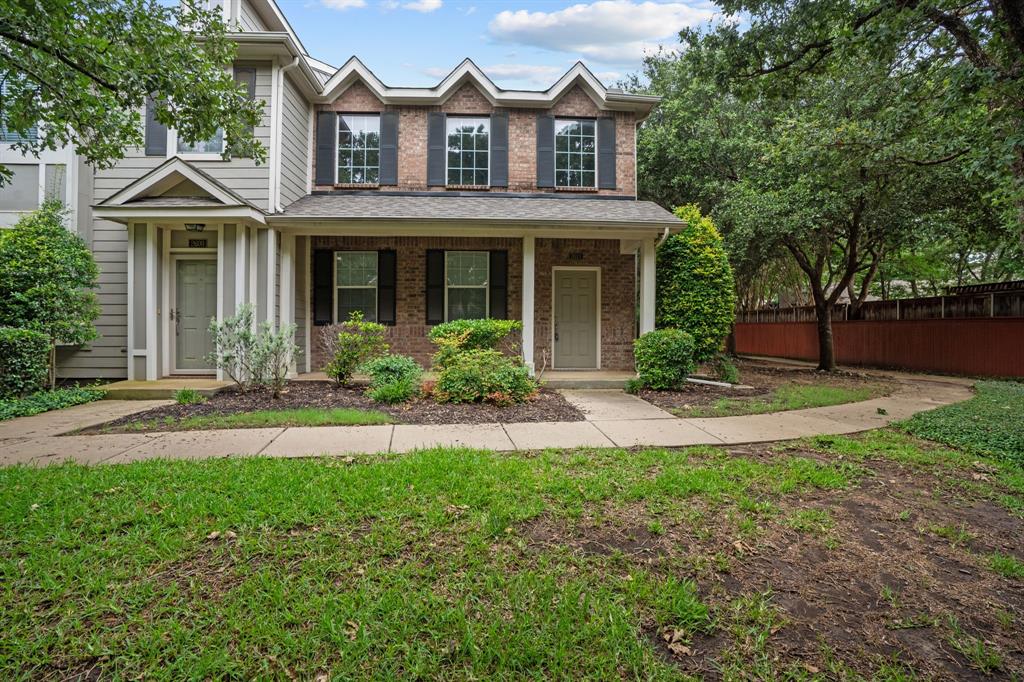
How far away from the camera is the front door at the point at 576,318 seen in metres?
10.4

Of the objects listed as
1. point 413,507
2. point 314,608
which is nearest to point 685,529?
point 413,507

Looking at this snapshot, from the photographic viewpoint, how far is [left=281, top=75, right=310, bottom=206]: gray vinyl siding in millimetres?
9062

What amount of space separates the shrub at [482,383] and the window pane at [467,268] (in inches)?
144

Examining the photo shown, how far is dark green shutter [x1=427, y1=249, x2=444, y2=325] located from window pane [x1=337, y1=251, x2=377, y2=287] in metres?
1.23

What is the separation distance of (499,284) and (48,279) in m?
7.74

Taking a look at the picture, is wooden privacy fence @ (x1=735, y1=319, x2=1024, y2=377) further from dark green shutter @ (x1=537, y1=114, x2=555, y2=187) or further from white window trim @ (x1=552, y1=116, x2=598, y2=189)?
dark green shutter @ (x1=537, y1=114, x2=555, y2=187)

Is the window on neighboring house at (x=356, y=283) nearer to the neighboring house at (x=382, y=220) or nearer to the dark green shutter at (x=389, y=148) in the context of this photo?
the neighboring house at (x=382, y=220)

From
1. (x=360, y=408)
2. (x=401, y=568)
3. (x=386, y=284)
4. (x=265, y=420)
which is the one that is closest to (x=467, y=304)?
(x=386, y=284)

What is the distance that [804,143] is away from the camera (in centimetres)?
838

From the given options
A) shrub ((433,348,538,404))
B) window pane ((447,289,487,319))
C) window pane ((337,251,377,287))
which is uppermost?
window pane ((337,251,377,287))

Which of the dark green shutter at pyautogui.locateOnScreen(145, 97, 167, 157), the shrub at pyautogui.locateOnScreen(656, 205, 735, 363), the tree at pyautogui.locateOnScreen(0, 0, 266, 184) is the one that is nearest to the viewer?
the tree at pyautogui.locateOnScreen(0, 0, 266, 184)

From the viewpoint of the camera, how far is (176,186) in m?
8.24

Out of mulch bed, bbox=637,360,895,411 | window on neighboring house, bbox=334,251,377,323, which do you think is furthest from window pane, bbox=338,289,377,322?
mulch bed, bbox=637,360,895,411

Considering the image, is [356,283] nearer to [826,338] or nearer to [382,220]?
[382,220]
